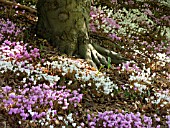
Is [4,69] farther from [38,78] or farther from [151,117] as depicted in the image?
[151,117]

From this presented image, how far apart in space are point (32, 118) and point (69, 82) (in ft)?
5.27

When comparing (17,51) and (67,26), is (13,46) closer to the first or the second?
(17,51)

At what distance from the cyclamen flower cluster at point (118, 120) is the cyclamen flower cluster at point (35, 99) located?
502 mm

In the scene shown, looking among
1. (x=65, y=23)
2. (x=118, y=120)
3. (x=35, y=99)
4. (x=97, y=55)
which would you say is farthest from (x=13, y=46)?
(x=118, y=120)

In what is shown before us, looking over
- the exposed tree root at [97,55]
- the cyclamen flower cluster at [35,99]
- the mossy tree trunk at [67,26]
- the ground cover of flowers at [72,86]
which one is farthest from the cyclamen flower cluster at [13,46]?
the exposed tree root at [97,55]

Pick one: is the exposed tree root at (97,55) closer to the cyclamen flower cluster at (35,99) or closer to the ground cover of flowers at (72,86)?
the ground cover of flowers at (72,86)

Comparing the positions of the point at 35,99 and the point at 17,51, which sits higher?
the point at 17,51

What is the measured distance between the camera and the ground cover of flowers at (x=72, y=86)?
18.1 feet

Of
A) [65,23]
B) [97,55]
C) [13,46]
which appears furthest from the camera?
[97,55]

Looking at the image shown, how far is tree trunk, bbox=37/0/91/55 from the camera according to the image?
8.24 meters

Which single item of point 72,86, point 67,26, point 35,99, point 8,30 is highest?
point 67,26

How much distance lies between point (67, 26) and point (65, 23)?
9 centimetres

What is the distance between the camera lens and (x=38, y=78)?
6551mm

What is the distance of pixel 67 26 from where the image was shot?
27.1 ft
